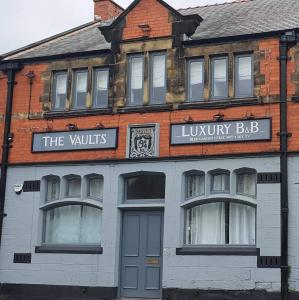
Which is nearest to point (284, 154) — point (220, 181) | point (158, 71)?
point (220, 181)

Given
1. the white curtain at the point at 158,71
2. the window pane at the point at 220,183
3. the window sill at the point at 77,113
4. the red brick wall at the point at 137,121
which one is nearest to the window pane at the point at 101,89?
the window sill at the point at 77,113

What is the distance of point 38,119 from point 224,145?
573 cm

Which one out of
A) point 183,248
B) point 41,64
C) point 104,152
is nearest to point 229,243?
point 183,248

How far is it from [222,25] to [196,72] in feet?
6.80

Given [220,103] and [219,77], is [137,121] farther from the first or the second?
[219,77]

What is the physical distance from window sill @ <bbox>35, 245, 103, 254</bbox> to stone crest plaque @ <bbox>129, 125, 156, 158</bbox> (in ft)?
8.85

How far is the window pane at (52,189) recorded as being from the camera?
18719 mm

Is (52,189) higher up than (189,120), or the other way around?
(189,120)

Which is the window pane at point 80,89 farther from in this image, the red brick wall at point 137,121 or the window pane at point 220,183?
the window pane at point 220,183

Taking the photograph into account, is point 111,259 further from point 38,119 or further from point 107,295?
point 38,119

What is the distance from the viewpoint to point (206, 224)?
17.0 m

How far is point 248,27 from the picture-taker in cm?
1795

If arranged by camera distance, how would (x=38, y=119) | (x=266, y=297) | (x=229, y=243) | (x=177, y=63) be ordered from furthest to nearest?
(x=38, y=119)
(x=177, y=63)
(x=229, y=243)
(x=266, y=297)

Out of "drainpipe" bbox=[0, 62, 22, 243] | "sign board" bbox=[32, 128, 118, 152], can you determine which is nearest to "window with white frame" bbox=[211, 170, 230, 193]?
"sign board" bbox=[32, 128, 118, 152]
